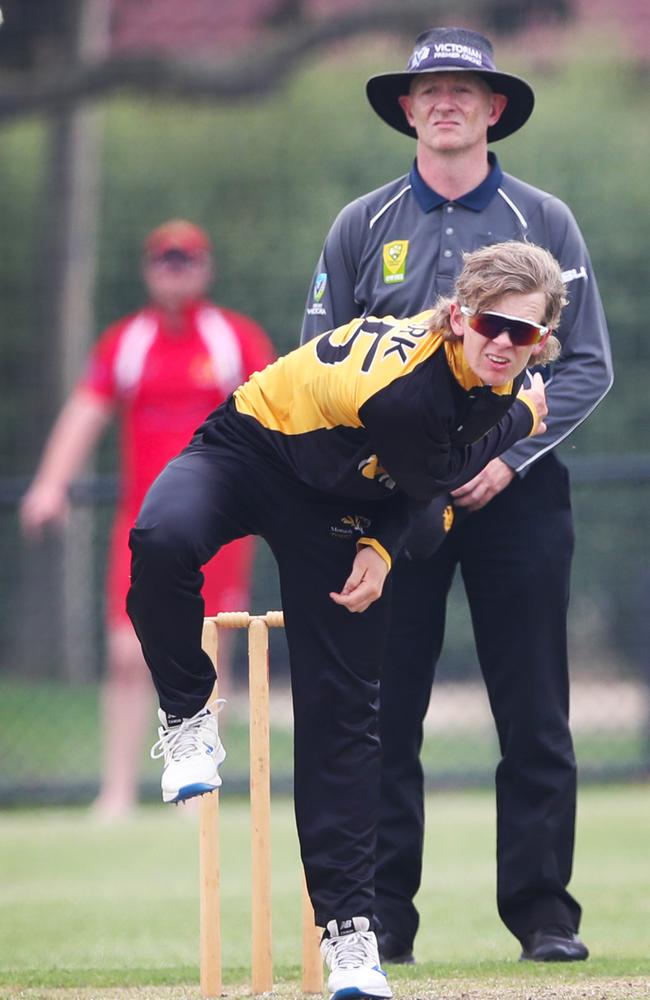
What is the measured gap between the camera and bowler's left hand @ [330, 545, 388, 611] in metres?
3.98

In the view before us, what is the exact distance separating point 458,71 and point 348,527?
1314 millimetres

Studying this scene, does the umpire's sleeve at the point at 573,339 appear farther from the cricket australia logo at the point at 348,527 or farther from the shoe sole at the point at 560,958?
the shoe sole at the point at 560,958

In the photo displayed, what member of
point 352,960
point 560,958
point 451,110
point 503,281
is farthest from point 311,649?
point 451,110

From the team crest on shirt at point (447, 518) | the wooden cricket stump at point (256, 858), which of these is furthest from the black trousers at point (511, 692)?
the wooden cricket stump at point (256, 858)

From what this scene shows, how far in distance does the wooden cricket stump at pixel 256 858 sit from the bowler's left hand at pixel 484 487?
561mm

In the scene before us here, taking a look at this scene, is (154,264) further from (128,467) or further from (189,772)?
(189,772)

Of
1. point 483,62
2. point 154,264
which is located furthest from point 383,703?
point 154,264

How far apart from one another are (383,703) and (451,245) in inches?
45.1

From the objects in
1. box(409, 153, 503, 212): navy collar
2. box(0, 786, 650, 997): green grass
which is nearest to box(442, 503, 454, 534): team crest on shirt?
box(409, 153, 503, 212): navy collar

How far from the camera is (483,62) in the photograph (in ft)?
15.5

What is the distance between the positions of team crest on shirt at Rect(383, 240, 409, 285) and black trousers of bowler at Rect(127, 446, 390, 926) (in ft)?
2.68

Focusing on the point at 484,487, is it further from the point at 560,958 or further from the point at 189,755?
the point at 560,958

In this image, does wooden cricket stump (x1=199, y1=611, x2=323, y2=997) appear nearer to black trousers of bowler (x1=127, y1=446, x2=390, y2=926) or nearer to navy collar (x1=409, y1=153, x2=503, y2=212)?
black trousers of bowler (x1=127, y1=446, x2=390, y2=926)

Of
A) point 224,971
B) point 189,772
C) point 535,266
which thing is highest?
point 535,266
